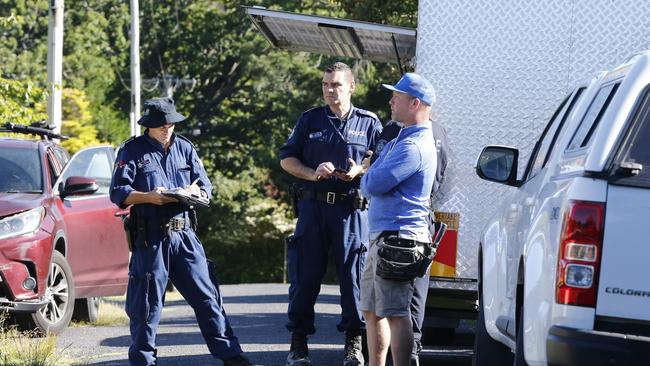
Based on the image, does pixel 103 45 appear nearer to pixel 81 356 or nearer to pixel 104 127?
pixel 104 127

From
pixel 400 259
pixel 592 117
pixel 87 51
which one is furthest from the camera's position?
pixel 87 51

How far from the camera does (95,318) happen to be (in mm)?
14195

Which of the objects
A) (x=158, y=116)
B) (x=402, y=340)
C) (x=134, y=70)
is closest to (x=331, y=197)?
(x=158, y=116)

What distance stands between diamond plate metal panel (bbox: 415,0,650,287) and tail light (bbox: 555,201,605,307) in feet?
14.3

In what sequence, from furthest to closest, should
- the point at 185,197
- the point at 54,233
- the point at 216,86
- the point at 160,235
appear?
the point at 216,86
the point at 54,233
the point at 160,235
the point at 185,197

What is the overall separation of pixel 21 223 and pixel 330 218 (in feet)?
11.4

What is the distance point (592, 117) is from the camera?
20.6 feet

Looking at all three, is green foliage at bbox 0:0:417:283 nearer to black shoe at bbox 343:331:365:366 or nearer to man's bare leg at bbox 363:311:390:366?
black shoe at bbox 343:331:365:366

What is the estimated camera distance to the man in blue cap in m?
7.77

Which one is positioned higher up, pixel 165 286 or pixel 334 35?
pixel 334 35

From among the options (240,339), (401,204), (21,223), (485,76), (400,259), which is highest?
(485,76)

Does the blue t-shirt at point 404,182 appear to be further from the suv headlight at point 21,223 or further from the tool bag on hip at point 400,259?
the suv headlight at point 21,223

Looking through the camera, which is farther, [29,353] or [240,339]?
[240,339]

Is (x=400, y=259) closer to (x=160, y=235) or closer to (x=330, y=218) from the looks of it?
(x=160, y=235)
